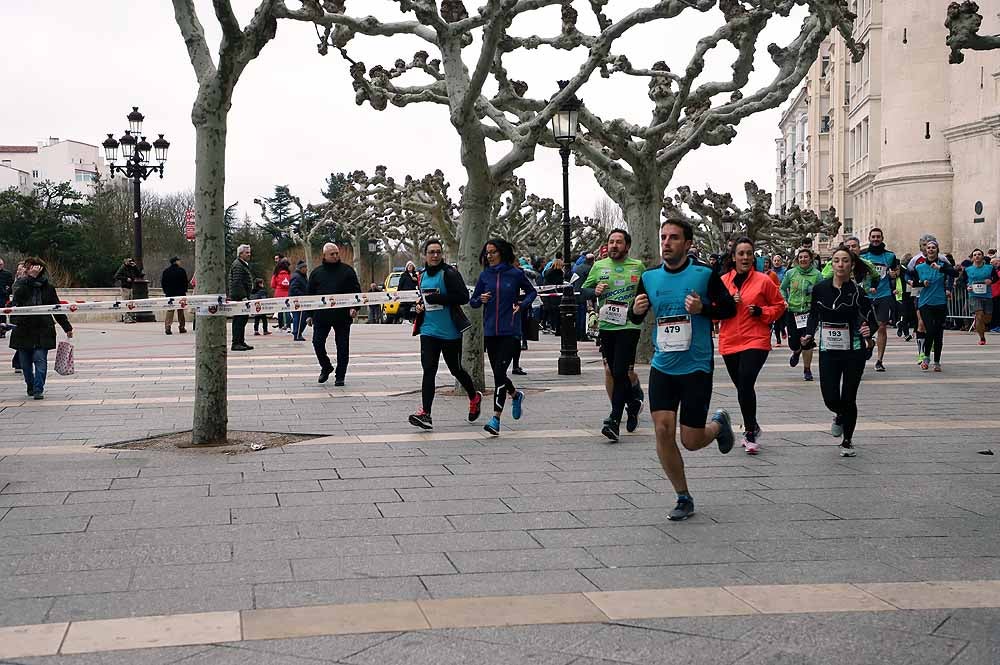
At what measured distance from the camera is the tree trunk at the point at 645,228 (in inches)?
743

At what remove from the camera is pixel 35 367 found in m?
13.6

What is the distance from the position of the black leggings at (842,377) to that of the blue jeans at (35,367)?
861 cm

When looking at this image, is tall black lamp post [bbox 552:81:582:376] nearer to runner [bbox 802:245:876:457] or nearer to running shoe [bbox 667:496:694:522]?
runner [bbox 802:245:876:457]

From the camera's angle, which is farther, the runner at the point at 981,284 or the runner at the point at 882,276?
the runner at the point at 981,284

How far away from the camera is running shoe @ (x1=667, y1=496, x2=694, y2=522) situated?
6.79 meters

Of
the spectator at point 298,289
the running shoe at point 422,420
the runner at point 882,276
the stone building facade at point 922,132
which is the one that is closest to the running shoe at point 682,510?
the running shoe at point 422,420

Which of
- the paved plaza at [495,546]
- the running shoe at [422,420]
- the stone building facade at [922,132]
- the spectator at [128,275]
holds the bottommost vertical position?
the paved plaza at [495,546]

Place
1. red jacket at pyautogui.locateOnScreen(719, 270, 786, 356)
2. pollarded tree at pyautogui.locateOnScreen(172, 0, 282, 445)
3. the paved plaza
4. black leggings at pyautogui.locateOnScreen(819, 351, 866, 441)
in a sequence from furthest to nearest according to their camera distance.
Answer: red jacket at pyautogui.locateOnScreen(719, 270, 786, 356) < pollarded tree at pyautogui.locateOnScreen(172, 0, 282, 445) < black leggings at pyautogui.locateOnScreen(819, 351, 866, 441) < the paved plaza

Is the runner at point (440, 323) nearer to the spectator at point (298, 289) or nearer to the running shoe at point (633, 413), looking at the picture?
the running shoe at point (633, 413)

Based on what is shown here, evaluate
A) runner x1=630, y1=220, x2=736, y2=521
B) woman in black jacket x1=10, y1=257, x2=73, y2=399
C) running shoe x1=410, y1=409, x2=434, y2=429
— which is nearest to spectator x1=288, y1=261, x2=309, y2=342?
woman in black jacket x1=10, y1=257, x2=73, y2=399

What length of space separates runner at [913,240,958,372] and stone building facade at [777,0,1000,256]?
24.1 meters

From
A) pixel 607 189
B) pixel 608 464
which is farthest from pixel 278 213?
pixel 608 464

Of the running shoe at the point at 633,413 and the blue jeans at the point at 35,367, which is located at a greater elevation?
the blue jeans at the point at 35,367

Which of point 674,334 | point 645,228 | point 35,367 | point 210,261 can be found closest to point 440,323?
point 210,261
